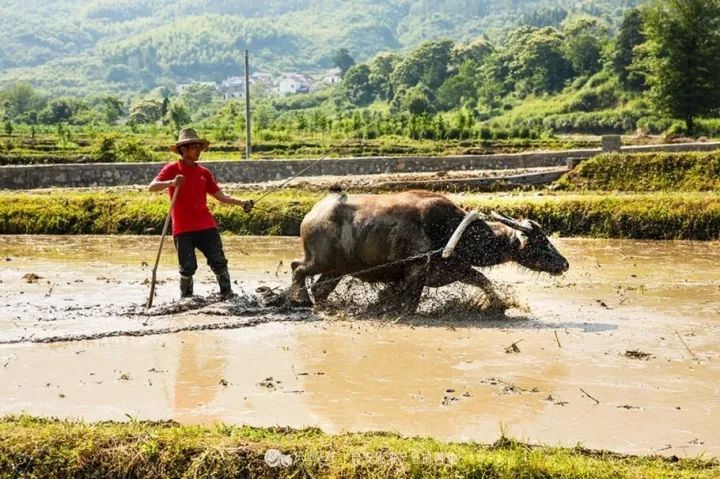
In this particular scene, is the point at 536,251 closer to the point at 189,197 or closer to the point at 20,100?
the point at 189,197

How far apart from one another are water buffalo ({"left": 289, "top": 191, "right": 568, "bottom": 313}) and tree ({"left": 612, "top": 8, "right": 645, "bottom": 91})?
70.8m

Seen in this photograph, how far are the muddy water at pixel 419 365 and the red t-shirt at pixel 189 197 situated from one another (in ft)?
3.44

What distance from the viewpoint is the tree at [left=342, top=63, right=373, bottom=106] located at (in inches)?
6427

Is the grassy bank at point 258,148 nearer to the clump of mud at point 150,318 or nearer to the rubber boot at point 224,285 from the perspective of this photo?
the rubber boot at point 224,285

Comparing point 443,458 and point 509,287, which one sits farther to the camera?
point 509,287

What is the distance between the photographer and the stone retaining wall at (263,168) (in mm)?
24953

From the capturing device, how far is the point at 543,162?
30.2 metres

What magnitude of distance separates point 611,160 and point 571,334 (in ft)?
45.6

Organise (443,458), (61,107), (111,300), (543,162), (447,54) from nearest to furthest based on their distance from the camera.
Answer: (443,458)
(111,300)
(543,162)
(61,107)
(447,54)

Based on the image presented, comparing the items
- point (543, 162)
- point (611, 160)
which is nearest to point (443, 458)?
point (611, 160)

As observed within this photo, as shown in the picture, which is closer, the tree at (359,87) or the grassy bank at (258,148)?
the grassy bank at (258,148)

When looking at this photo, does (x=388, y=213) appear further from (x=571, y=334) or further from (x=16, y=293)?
(x=16, y=293)

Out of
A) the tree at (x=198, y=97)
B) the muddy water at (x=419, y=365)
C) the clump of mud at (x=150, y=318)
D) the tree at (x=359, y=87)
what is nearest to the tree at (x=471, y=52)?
the tree at (x=359, y=87)

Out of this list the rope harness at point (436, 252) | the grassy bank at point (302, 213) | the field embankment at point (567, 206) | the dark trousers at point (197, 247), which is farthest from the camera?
the field embankment at point (567, 206)
